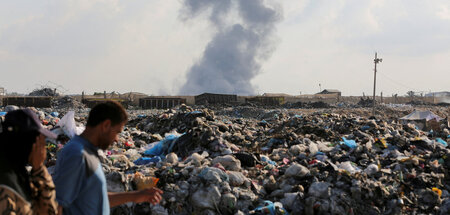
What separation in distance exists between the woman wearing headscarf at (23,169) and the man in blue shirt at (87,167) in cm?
7

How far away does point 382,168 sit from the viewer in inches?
256

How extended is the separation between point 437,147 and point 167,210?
6.23 metres

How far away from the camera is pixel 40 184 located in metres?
1.57

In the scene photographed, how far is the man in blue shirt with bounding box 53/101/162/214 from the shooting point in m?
1.66

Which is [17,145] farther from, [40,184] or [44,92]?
[44,92]

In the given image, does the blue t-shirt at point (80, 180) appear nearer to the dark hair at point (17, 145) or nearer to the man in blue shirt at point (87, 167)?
the man in blue shirt at point (87, 167)

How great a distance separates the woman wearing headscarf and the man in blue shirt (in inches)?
2.6

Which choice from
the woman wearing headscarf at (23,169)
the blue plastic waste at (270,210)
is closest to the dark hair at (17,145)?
the woman wearing headscarf at (23,169)

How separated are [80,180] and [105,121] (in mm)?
314

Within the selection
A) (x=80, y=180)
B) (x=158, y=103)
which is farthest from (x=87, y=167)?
(x=158, y=103)

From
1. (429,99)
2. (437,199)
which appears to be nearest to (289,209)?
(437,199)

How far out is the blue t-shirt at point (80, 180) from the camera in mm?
1661

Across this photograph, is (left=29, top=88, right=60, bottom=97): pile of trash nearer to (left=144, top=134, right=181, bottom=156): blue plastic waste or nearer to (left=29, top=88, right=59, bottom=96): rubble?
(left=29, top=88, right=59, bottom=96): rubble

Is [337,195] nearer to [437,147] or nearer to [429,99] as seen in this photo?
[437,147]
